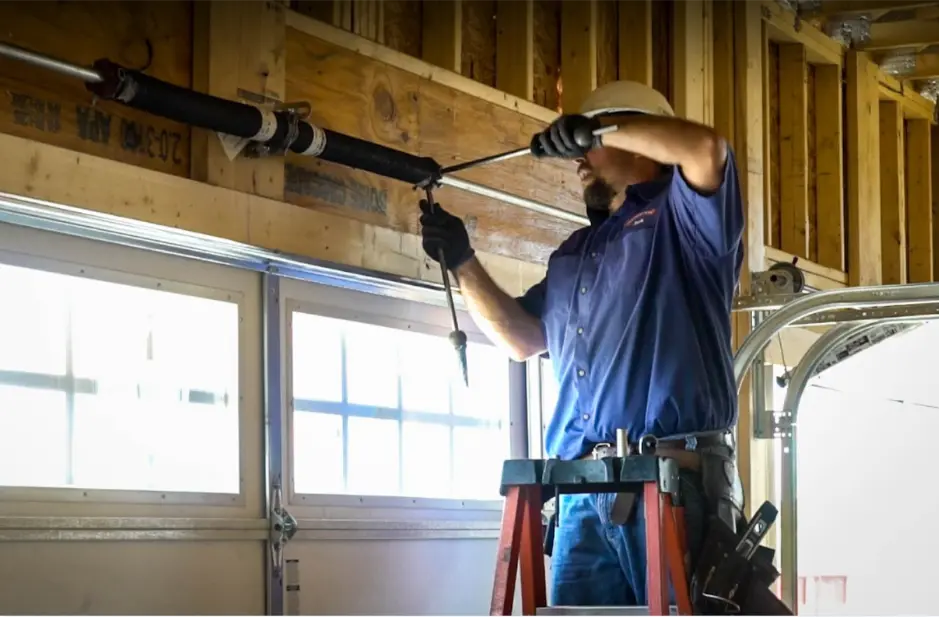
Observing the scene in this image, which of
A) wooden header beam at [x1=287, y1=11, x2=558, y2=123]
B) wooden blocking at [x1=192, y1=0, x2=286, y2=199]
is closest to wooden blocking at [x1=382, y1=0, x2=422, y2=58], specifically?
wooden header beam at [x1=287, y1=11, x2=558, y2=123]

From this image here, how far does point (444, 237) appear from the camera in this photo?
322cm

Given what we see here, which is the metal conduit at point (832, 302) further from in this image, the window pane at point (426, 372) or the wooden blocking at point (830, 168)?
the wooden blocking at point (830, 168)

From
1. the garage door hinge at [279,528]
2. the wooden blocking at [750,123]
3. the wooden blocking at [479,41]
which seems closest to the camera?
the garage door hinge at [279,528]

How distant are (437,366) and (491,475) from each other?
0.42 meters

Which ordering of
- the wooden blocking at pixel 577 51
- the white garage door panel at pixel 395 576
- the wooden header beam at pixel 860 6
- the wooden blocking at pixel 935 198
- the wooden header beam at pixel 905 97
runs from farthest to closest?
1. the wooden blocking at pixel 935 198
2. the wooden header beam at pixel 905 97
3. the wooden header beam at pixel 860 6
4. the wooden blocking at pixel 577 51
5. the white garage door panel at pixel 395 576

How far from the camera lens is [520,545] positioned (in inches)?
103

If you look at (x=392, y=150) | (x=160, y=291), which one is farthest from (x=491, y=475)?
(x=160, y=291)

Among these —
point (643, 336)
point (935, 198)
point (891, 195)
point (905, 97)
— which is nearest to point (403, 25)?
point (643, 336)

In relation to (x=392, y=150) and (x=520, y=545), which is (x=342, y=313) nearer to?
(x=392, y=150)

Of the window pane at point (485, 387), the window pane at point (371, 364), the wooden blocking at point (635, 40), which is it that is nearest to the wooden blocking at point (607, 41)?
the wooden blocking at point (635, 40)

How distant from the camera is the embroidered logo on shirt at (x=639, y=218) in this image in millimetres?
2898

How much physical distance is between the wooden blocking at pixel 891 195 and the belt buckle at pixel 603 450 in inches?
147

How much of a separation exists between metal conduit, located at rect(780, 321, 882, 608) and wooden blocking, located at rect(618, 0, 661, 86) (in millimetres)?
1176

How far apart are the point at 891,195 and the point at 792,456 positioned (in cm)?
262
